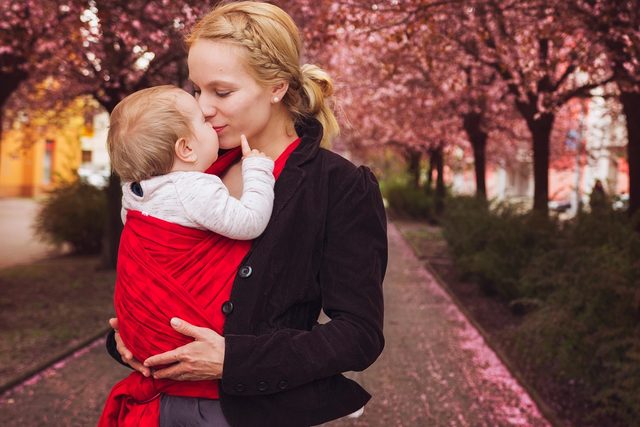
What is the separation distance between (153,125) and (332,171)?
0.45 meters

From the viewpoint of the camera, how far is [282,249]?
191 centimetres

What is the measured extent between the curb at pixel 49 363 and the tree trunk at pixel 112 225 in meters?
5.82

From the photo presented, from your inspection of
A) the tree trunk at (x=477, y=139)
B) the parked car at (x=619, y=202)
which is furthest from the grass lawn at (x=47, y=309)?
the tree trunk at (x=477, y=139)

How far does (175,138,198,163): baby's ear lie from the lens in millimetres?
1930

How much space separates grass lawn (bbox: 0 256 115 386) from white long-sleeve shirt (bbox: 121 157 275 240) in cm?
579

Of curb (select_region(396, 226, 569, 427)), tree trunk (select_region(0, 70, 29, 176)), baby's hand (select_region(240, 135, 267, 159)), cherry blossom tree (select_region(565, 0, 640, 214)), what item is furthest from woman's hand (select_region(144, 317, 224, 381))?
tree trunk (select_region(0, 70, 29, 176))

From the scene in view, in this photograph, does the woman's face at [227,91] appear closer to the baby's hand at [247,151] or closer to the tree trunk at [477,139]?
the baby's hand at [247,151]

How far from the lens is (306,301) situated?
1.96m

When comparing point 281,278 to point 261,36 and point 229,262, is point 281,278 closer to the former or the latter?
point 229,262

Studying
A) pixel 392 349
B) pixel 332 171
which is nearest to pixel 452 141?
pixel 392 349

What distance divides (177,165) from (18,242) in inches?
796

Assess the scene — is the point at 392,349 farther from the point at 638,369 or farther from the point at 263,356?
the point at 263,356

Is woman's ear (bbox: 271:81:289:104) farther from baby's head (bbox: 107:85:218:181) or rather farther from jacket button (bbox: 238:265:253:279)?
jacket button (bbox: 238:265:253:279)

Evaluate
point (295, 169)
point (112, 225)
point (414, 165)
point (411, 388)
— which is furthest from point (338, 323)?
point (414, 165)
